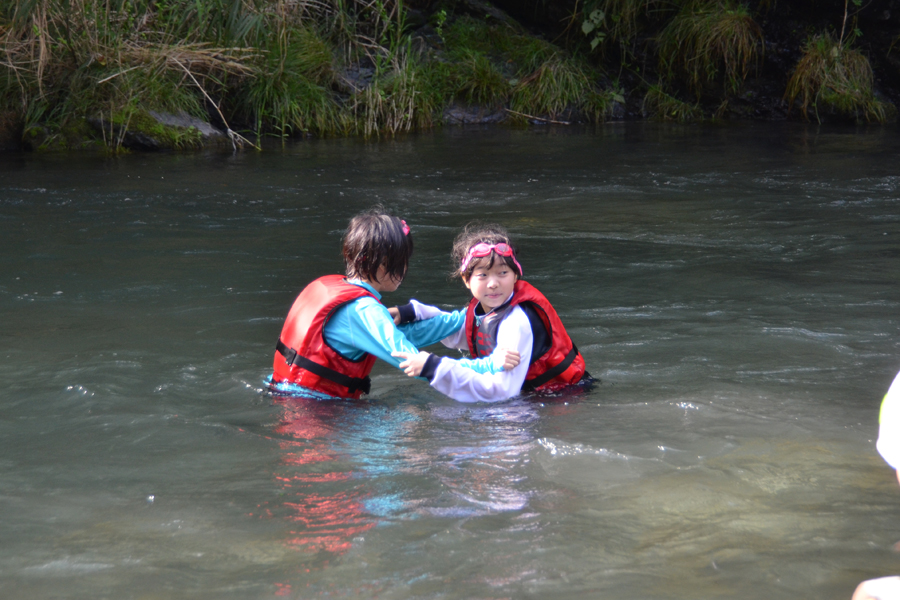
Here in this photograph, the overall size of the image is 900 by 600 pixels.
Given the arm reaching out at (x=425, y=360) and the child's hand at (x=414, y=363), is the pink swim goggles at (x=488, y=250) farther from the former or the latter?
the child's hand at (x=414, y=363)

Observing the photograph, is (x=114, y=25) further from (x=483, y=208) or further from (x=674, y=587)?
(x=674, y=587)

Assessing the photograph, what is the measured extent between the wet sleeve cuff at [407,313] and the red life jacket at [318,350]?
0.28 m

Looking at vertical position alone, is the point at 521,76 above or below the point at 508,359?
above

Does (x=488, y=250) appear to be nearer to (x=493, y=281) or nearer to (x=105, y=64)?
(x=493, y=281)

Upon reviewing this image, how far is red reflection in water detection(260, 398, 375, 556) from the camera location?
2.39m

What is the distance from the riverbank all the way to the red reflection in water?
7.85m

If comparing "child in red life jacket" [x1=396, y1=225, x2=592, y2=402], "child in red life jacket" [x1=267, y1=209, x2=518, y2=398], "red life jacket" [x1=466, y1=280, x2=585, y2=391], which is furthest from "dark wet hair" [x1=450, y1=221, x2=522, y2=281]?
"child in red life jacket" [x1=267, y1=209, x2=518, y2=398]

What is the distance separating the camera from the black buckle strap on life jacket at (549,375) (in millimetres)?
3736

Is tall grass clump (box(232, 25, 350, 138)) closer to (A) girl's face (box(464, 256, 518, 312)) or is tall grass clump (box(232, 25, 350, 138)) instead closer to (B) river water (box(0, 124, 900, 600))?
(B) river water (box(0, 124, 900, 600))

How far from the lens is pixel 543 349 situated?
12.2 feet

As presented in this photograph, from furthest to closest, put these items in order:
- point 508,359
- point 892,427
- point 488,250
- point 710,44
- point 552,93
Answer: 1. point 552,93
2. point 710,44
3. point 488,250
4. point 508,359
5. point 892,427

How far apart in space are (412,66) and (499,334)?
1027 cm

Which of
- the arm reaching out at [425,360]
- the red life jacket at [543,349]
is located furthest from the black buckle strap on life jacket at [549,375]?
the arm reaching out at [425,360]

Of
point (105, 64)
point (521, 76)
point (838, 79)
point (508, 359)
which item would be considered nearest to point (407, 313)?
point (508, 359)
